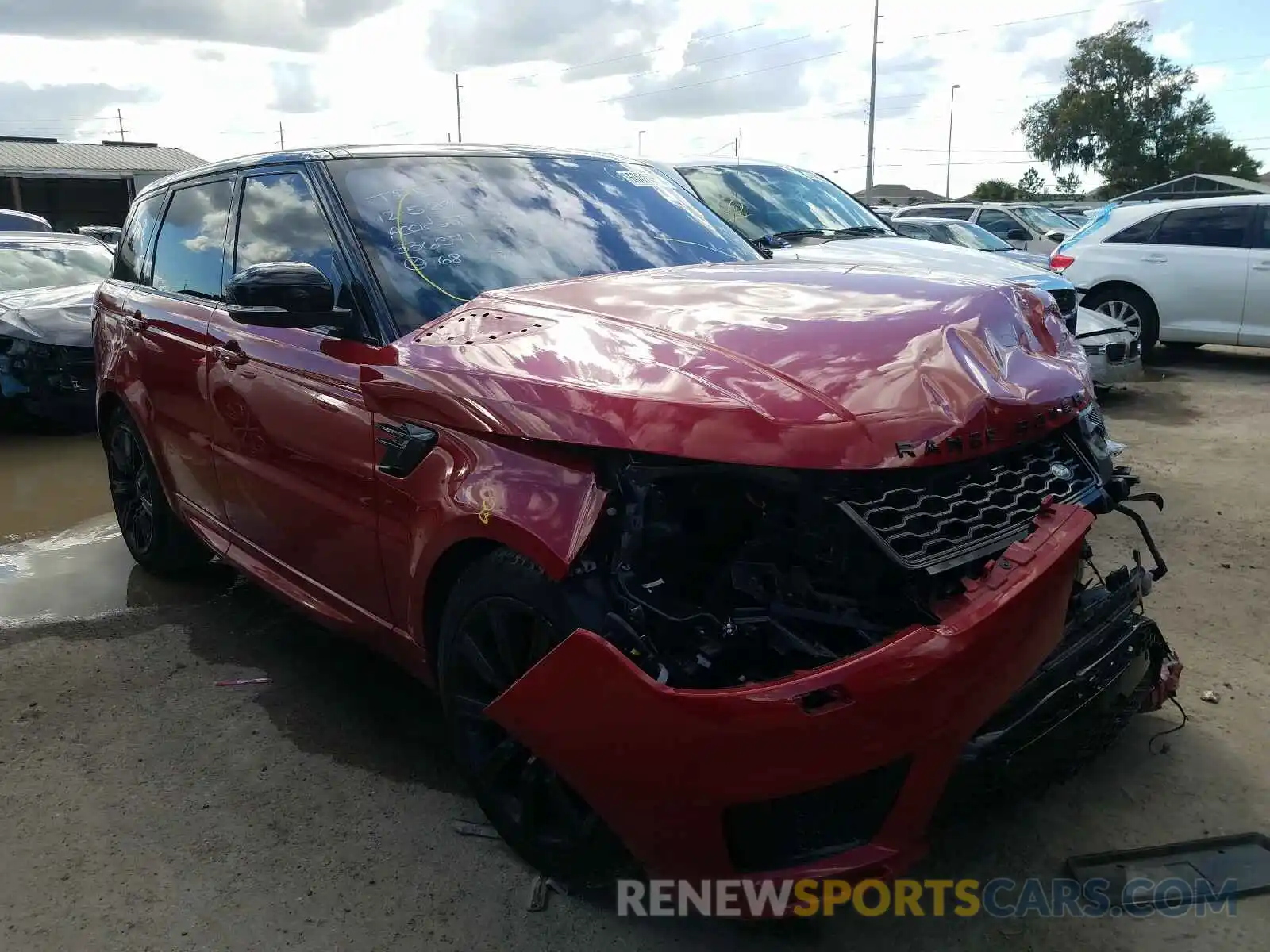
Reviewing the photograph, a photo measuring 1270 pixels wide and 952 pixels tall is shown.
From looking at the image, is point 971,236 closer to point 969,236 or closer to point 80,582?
point 969,236

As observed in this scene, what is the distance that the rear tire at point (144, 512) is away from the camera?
15.4 ft

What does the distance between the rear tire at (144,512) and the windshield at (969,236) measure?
10.8 metres

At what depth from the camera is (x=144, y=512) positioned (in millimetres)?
4898

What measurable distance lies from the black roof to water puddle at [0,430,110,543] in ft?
10.1

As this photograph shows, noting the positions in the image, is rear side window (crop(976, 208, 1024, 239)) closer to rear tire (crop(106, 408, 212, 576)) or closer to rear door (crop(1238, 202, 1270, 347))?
rear door (crop(1238, 202, 1270, 347))

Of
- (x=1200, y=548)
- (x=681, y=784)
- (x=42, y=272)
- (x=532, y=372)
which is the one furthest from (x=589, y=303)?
(x=42, y=272)

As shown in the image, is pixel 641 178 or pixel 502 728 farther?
pixel 641 178

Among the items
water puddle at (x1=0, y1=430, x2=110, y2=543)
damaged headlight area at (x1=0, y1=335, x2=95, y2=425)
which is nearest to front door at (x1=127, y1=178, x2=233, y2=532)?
water puddle at (x1=0, y1=430, x2=110, y2=543)

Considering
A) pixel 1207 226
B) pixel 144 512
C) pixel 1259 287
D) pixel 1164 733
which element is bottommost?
pixel 1164 733

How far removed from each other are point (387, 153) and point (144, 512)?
252 centimetres

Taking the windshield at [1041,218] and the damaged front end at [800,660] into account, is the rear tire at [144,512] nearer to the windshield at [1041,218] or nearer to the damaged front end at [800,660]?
the damaged front end at [800,660]

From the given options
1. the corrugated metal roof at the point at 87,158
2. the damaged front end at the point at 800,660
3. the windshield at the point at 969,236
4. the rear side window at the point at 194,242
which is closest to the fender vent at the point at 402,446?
the damaged front end at the point at 800,660

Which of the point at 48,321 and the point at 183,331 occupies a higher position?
the point at 183,331

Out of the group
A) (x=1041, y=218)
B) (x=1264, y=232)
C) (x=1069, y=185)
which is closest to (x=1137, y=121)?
(x=1069, y=185)
